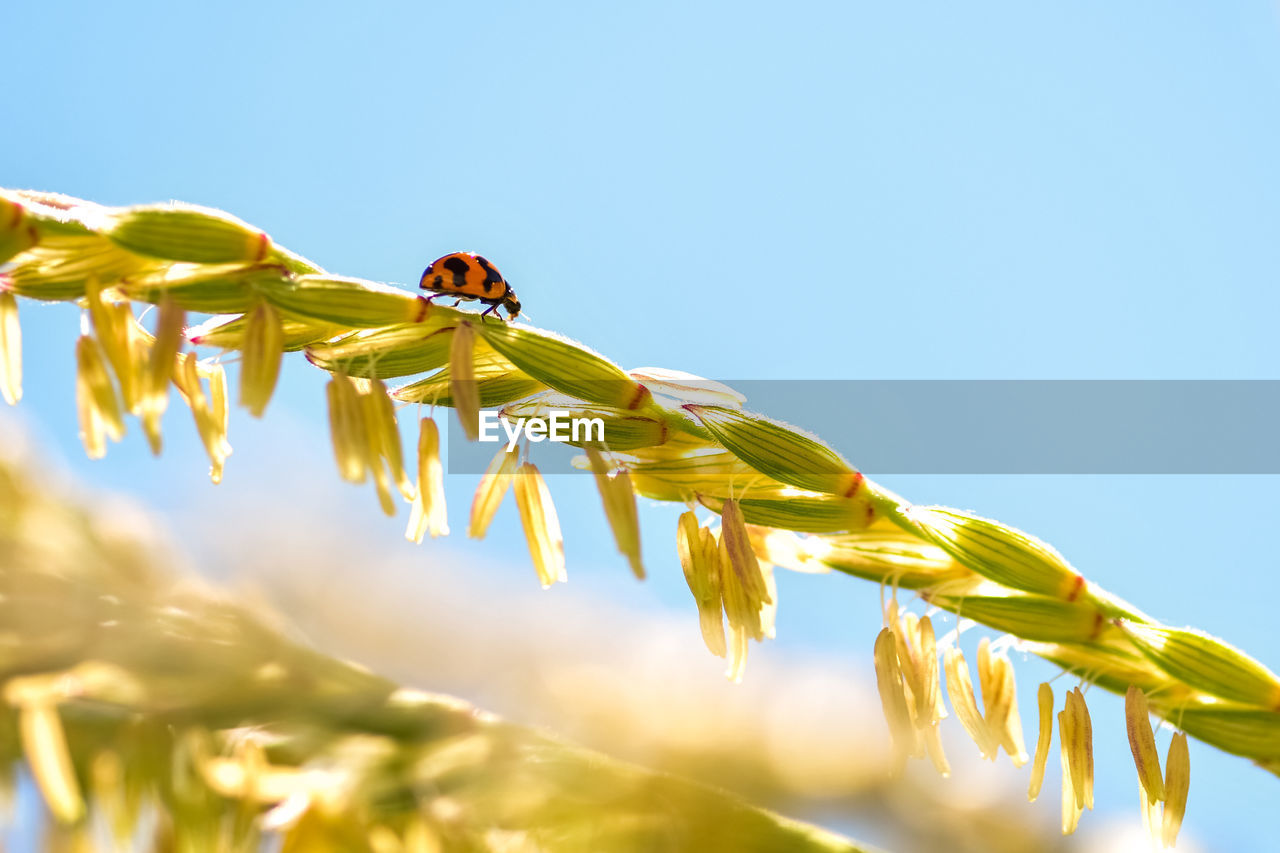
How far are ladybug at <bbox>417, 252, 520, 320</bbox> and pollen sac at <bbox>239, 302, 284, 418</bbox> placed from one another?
47 cm

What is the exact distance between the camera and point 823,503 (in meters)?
0.98

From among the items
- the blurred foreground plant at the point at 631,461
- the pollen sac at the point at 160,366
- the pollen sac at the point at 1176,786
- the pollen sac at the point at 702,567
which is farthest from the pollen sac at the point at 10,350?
the pollen sac at the point at 1176,786

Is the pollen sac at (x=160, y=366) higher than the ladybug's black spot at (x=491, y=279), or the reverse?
the ladybug's black spot at (x=491, y=279)

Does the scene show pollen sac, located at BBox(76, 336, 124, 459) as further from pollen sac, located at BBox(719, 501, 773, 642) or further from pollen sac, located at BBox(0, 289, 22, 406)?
pollen sac, located at BBox(719, 501, 773, 642)

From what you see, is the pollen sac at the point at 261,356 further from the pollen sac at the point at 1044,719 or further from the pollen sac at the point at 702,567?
the pollen sac at the point at 1044,719

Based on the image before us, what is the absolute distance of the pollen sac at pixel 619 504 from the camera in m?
0.95

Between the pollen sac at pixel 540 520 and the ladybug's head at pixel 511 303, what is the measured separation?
473 mm

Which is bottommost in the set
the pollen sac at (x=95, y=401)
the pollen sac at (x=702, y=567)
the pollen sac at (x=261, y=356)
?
the pollen sac at (x=702, y=567)

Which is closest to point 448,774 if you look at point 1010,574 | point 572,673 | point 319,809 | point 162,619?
point 319,809

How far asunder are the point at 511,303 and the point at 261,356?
0.70 metres

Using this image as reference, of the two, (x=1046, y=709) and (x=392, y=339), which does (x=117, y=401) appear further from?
(x=1046, y=709)

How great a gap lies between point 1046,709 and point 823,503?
1.19 feet

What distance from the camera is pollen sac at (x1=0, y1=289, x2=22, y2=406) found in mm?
896

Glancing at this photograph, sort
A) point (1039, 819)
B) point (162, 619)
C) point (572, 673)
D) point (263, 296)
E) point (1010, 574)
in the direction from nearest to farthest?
point (263, 296)
point (1010, 574)
point (162, 619)
point (1039, 819)
point (572, 673)
